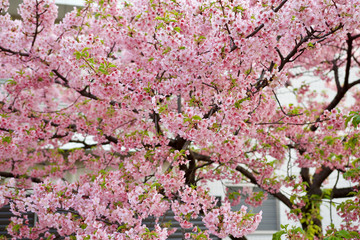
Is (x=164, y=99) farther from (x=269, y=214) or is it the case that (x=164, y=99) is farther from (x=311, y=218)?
(x=269, y=214)

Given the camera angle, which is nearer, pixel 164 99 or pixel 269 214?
pixel 164 99

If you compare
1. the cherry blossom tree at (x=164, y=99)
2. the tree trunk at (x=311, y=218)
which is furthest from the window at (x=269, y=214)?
the cherry blossom tree at (x=164, y=99)

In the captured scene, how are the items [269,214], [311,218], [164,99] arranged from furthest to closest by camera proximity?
[269,214], [311,218], [164,99]

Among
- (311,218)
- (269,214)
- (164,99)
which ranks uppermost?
(164,99)

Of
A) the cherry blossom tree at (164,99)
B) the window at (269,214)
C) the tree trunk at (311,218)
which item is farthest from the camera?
the window at (269,214)

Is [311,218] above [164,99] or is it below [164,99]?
below

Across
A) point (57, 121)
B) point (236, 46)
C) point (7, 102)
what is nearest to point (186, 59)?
point (236, 46)

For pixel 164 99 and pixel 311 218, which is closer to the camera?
pixel 164 99

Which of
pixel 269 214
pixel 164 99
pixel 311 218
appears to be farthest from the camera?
pixel 269 214

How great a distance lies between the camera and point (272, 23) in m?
3.20

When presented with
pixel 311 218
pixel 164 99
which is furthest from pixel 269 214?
pixel 164 99

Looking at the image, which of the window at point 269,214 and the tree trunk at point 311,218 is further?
the window at point 269,214

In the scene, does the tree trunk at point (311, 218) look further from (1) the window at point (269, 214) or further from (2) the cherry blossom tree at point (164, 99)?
(1) the window at point (269, 214)

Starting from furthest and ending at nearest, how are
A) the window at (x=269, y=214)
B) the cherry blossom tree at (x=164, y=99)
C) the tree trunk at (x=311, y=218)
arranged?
the window at (x=269, y=214), the tree trunk at (x=311, y=218), the cherry blossom tree at (x=164, y=99)
